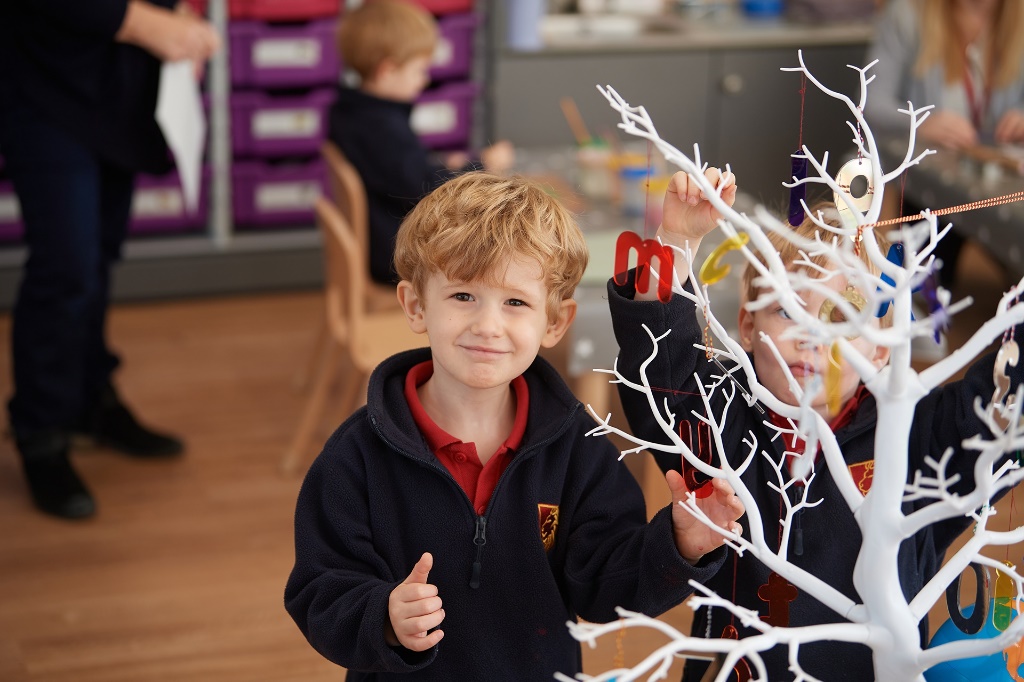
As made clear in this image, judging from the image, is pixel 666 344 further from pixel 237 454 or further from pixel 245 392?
pixel 245 392

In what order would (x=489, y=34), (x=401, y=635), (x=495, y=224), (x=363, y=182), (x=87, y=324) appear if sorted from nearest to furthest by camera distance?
(x=401, y=635)
(x=495, y=224)
(x=87, y=324)
(x=363, y=182)
(x=489, y=34)

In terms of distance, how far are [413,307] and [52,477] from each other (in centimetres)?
160

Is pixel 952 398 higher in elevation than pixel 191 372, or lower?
higher

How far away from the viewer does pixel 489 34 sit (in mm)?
3768

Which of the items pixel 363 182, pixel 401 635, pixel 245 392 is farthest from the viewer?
pixel 245 392

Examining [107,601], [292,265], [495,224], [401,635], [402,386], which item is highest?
[495,224]

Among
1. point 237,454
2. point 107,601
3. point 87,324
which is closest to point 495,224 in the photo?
point 107,601

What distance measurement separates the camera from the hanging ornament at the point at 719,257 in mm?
776

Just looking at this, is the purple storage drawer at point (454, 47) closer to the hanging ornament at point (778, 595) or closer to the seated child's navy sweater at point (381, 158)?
the seated child's navy sweater at point (381, 158)

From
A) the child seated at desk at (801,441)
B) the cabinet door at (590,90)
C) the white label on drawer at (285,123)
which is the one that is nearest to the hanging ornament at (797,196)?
the child seated at desk at (801,441)

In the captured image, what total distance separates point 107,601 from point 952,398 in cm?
161

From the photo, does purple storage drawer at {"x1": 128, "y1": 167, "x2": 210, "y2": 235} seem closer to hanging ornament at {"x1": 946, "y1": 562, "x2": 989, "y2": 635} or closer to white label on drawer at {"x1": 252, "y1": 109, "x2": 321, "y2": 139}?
white label on drawer at {"x1": 252, "y1": 109, "x2": 321, "y2": 139}

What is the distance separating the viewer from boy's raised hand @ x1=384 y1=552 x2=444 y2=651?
960 mm

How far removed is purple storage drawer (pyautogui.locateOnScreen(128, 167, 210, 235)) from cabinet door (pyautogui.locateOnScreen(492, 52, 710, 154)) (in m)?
0.95
